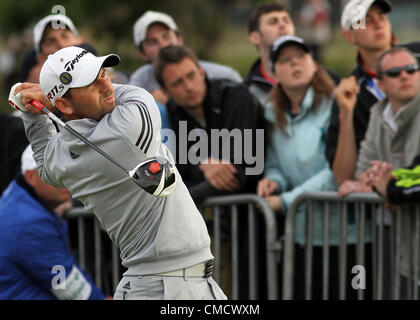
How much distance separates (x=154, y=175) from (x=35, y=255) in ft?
7.67

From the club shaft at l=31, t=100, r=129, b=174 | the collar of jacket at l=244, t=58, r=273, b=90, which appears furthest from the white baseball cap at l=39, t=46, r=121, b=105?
the collar of jacket at l=244, t=58, r=273, b=90

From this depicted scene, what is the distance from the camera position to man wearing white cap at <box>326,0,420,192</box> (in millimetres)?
6602

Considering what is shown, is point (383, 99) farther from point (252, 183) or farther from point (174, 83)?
point (174, 83)

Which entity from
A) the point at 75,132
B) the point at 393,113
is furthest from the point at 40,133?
the point at 393,113

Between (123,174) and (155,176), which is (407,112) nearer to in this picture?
(123,174)

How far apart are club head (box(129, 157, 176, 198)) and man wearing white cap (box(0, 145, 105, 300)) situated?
2224 millimetres

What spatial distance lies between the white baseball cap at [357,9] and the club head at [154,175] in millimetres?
3161

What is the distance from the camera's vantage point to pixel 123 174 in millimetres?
4703

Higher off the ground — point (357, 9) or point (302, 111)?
point (357, 9)

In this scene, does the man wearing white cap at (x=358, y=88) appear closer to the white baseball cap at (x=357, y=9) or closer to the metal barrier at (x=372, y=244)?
the white baseball cap at (x=357, y=9)

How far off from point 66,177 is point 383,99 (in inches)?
108

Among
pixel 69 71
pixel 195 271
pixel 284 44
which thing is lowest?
pixel 195 271

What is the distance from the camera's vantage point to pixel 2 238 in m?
6.36

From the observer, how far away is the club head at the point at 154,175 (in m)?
4.33
